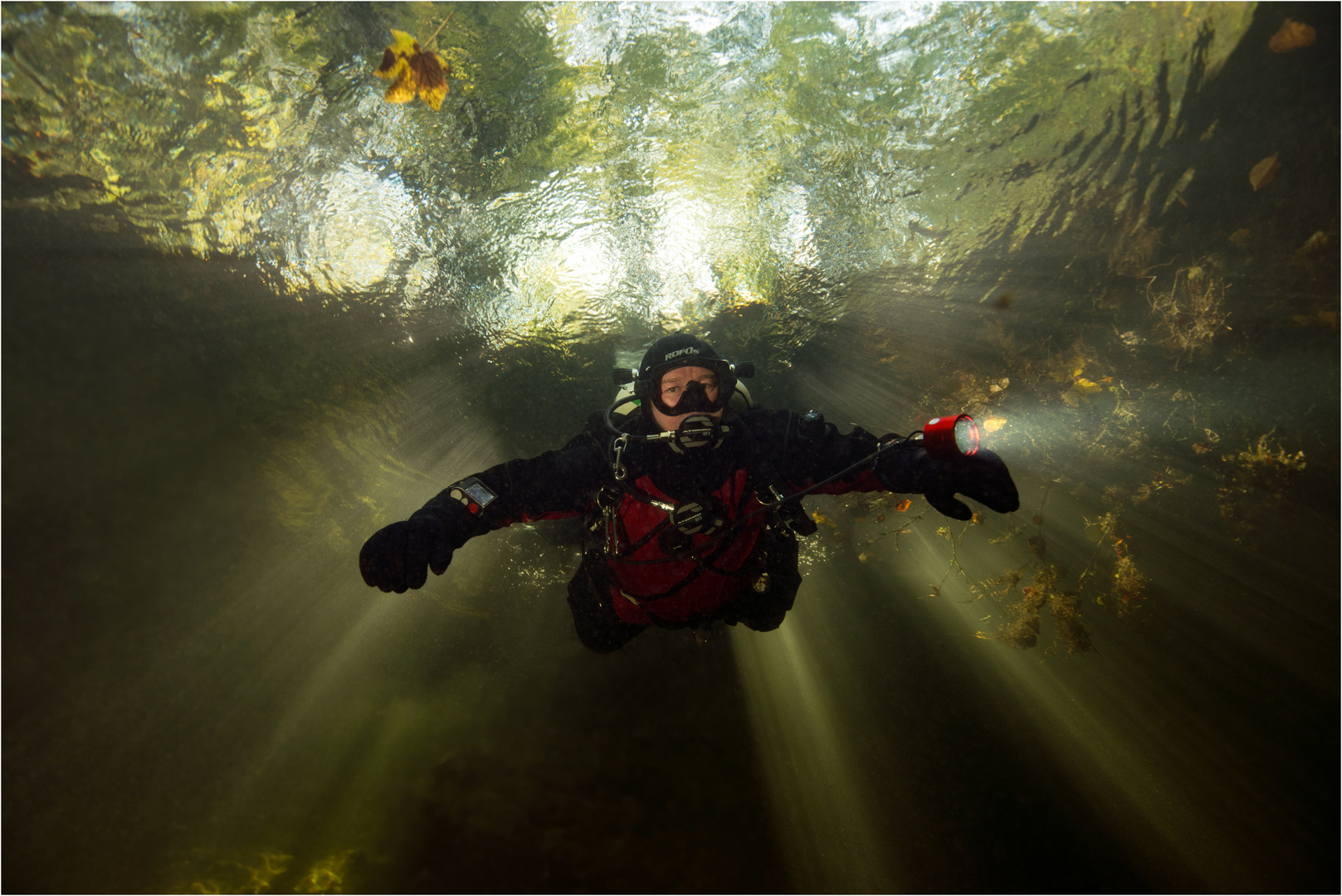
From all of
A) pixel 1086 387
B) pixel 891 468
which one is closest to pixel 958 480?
pixel 891 468

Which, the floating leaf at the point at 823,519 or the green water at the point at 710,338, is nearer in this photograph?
the green water at the point at 710,338

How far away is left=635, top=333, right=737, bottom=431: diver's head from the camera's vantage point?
132 inches

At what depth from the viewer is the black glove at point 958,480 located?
6.70 ft

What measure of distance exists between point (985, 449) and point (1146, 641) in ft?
39.3

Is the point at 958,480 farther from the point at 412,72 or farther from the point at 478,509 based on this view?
the point at 412,72

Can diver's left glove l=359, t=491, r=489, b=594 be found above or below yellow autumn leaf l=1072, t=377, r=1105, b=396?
above

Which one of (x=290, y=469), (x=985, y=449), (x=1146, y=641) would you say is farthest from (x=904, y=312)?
(x=290, y=469)

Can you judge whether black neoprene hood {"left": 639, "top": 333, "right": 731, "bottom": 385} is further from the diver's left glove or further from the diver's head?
the diver's left glove

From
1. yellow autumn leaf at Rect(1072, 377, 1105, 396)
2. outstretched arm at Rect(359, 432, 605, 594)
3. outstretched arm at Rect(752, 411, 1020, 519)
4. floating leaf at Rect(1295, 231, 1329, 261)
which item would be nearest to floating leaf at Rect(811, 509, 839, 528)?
yellow autumn leaf at Rect(1072, 377, 1105, 396)

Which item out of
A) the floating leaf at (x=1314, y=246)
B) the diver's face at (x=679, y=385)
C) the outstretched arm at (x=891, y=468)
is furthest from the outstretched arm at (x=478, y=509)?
the floating leaf at (x=1314, y=246)

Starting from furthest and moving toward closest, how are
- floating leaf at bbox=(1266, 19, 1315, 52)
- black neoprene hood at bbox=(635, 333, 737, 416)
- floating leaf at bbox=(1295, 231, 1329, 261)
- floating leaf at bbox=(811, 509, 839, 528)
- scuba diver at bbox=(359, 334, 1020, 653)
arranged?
floating leaf at bbox=(811, 509, 839, 528), floating leaf at bbox=(1295, 231, 1329, 261), floating leaf at bbox=(1266, 19, 1315, 52), black neoprene hood at bbox=(635, 333, 737, 416), scuba diver at bbox=(359, 334, 1020, 653)

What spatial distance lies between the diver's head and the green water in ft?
6.42

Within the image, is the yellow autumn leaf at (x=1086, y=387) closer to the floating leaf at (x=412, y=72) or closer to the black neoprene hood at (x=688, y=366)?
the black neoprene hood at (x=688, y=366)

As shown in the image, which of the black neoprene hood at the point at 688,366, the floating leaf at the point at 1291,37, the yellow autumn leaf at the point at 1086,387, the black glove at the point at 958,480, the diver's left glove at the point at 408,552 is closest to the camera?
the black glove at the point at 958,480
